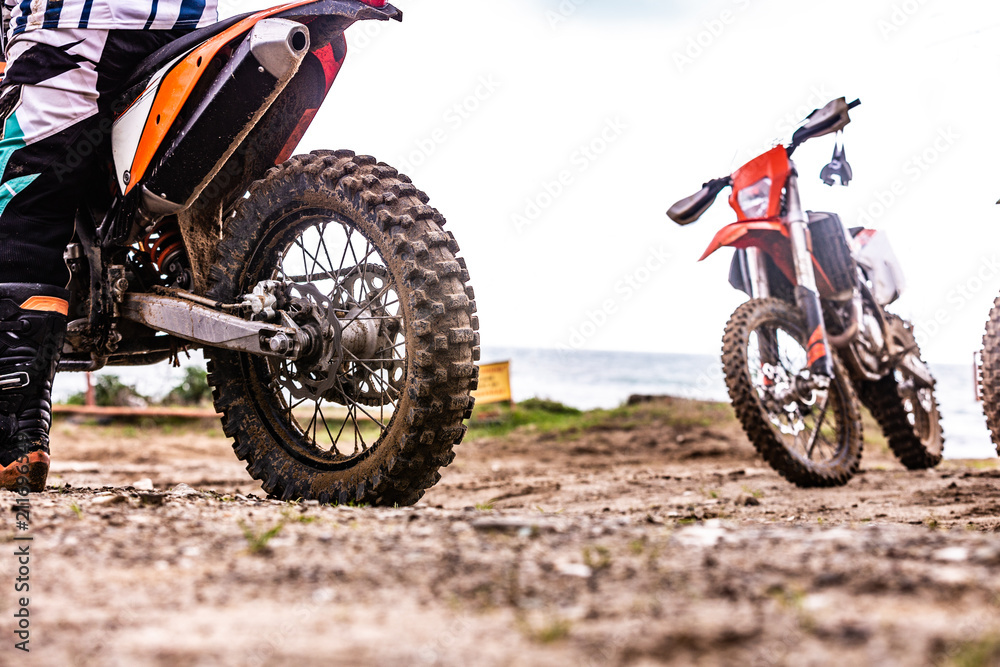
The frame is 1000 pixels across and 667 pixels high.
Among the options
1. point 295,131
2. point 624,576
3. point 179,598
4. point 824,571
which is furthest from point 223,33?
point 824,571

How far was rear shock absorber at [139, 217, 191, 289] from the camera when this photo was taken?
2842mm

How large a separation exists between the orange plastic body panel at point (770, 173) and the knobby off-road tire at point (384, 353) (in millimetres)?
3192

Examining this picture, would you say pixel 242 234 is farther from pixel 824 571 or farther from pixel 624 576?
pixel 824 571

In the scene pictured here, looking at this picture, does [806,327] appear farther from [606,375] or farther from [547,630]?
[606,375]

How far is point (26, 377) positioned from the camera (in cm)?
231

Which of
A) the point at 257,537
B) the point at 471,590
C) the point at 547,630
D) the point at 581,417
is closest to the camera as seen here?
the point at 547,630

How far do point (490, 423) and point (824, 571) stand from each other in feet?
29.2

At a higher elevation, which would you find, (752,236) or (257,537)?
(752,236)

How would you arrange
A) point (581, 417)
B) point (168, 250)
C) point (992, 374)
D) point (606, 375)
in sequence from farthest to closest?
point (606, 375) < point (581, 417) < point (992, 374) < point (168, 250)

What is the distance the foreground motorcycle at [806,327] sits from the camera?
14.3ft

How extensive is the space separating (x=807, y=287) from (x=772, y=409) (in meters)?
0.85

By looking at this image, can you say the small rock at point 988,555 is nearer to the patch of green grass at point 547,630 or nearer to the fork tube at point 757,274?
the patch of green grass at point 547,630

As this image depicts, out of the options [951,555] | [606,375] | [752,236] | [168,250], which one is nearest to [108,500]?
[168,250]

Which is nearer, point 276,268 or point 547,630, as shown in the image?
point 547,630
